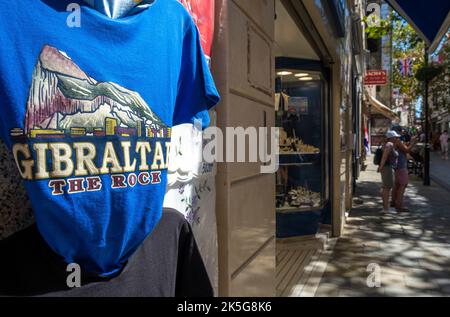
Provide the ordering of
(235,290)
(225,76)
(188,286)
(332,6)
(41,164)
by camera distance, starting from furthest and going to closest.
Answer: (332,6)
(235,290)
(225,76)
(188,286)
(41,164)

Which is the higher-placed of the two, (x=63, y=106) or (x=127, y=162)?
(x=63, y=106)

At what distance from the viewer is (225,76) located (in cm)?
210

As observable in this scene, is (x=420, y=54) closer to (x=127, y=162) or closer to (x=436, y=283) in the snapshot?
(x=436, y=283)

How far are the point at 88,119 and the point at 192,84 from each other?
0.53 meters

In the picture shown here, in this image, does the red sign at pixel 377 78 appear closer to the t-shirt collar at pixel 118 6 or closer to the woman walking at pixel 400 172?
the woman walking at pixel 400 172

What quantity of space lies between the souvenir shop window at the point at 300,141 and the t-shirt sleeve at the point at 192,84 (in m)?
5.04

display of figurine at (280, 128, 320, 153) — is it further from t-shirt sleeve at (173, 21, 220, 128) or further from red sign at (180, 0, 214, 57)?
t-shirt sleeve at (173, 21, 220, 128)

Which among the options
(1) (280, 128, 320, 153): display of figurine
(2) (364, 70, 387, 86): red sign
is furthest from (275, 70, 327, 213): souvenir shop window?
(2) (364, 70, 387, 86): red sign

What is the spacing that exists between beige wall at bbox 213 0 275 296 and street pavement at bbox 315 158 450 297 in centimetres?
197

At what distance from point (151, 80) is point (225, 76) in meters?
0.99

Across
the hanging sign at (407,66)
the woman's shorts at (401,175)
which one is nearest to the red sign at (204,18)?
the woman's shorts at (401,175)

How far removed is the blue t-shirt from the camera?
2.74 feet

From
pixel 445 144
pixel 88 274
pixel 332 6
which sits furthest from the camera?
Result: pixel 445 144
